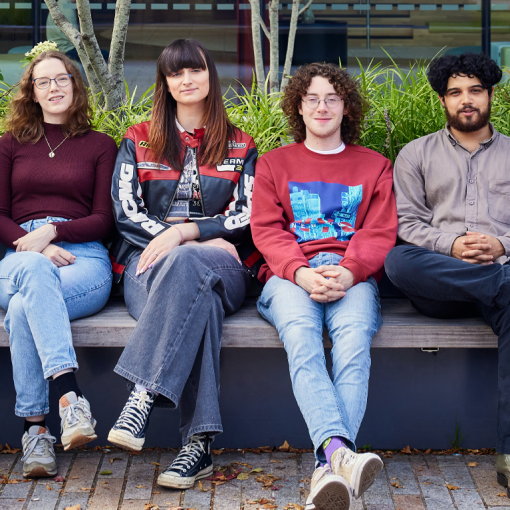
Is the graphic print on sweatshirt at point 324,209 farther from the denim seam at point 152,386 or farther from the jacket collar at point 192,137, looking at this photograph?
the denim seam at point 152,386

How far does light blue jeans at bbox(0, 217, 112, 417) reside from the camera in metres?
2.78

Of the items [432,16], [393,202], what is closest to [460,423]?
[393,202]

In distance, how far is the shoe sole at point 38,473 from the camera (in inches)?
112

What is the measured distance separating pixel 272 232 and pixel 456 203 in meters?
0.85

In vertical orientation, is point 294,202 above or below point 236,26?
below

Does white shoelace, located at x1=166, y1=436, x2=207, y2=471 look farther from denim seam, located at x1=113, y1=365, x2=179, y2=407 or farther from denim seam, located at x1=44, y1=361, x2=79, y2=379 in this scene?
denim seam, located at x1=44, y1=361, x2=79, y2=379

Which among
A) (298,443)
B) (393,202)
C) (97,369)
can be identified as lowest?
(298,443)

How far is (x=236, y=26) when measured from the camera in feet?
23.0

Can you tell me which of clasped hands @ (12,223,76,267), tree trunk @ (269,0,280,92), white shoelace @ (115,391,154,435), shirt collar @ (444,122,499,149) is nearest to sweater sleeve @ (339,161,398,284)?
shirt collar @ (444,122,499,149)

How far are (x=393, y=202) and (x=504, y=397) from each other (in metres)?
1.02

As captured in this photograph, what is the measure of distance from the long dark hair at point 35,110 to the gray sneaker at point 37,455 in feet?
4.53

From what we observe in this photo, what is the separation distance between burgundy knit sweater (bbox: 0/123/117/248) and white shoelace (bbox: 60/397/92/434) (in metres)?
0.85

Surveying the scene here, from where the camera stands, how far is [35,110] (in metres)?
3.49

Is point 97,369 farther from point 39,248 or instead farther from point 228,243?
point 228,243
